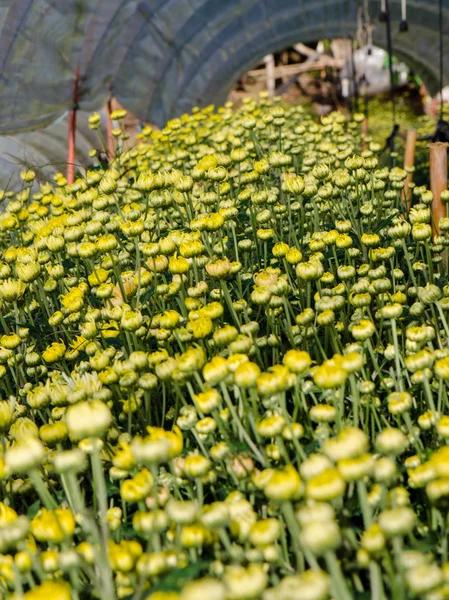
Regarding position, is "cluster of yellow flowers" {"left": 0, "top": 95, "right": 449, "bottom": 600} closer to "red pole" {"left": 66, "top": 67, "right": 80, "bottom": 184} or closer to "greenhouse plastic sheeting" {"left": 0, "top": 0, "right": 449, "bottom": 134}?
"greenhouse plastic sheeting" {"left": 0, "top": 0, "right": 449, "bottom": 134}

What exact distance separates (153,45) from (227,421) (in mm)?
4774

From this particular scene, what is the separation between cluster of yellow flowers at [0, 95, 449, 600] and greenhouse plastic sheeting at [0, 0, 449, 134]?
192cm

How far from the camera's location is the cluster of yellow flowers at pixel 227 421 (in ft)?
2.54

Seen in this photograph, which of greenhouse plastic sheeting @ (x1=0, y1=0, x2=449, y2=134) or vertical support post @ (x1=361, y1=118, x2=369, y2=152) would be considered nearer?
greenhouse plastic sheeting @ (x1=0, y1=0, x2=449, y2=134)

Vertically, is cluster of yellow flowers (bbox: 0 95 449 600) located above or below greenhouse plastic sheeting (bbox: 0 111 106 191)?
below

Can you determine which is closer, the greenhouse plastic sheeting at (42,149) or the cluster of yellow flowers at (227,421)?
the cluster of yellow flowers at (227,421)

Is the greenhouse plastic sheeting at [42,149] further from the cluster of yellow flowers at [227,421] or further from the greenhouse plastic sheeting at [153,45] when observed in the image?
the cluster of yellow flowers at [227,421]

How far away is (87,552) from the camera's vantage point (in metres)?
0.87

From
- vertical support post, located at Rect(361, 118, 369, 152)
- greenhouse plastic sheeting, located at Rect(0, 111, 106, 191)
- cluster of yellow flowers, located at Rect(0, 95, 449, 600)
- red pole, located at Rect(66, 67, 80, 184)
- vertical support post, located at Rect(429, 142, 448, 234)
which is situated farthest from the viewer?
red pole, located at Rect(66, 67, 80, 184)

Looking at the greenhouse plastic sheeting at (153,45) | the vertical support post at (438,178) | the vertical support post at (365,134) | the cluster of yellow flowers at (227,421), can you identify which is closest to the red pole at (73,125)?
the greenhouse plastic sheeting at (153,45)

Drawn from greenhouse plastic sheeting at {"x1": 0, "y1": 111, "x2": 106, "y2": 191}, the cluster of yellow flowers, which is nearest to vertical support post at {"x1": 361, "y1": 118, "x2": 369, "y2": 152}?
greenhouse plastic sheeting at {"x1": 0, "y1": 111, "x2": 106, "y2": 191}

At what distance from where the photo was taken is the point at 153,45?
17.7 ft

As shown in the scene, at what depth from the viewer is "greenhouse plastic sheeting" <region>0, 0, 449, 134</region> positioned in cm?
389

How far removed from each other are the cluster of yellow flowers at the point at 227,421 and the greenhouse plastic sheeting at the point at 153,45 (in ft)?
6.31
